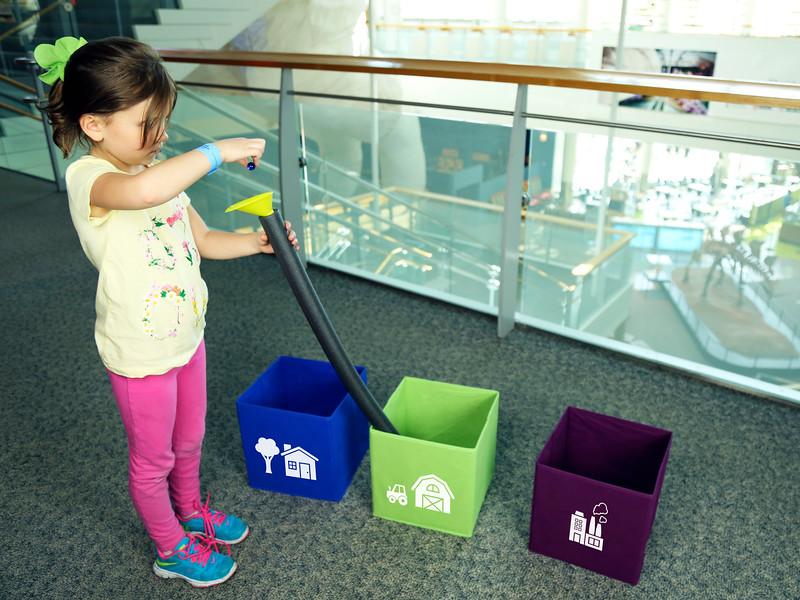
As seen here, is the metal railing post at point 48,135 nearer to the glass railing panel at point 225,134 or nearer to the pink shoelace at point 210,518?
the glass railing panel at point 225,134

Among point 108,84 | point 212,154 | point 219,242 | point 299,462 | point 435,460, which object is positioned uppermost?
point 108,84

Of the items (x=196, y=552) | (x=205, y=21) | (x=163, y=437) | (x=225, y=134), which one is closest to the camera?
(x=163, y=437)

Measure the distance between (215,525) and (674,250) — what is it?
5.49ft

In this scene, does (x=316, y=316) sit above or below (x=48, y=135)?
above

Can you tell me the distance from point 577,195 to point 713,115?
260 centimetres

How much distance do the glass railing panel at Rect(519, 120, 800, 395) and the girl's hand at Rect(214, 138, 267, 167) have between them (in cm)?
137

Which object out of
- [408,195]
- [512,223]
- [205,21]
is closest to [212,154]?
[512,223]

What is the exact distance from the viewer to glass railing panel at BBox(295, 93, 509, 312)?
8.71ft

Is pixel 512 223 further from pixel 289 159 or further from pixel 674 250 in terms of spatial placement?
pixel 289 159

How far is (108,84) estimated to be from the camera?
1.08 metres

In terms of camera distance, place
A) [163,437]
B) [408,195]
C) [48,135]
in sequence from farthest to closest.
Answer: [48,135], [408,195], [163,437]

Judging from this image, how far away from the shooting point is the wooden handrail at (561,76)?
66.4 inches

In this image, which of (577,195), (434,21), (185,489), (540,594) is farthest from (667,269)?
(434,21)

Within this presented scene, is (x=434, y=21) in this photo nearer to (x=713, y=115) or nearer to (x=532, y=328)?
(x=713, y=115)
